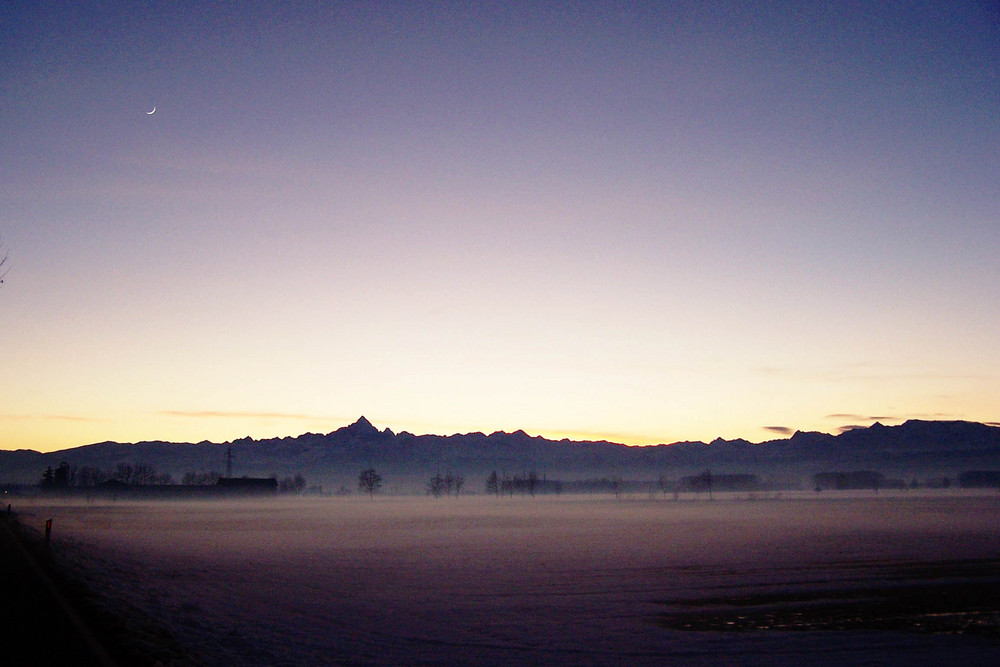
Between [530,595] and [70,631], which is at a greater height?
[70,631]

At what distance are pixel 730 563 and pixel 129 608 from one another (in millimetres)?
28315

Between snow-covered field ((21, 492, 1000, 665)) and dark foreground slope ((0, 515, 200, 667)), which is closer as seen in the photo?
dark foreground slope ((0, 515, 200, 667))

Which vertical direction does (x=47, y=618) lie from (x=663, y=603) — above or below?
above

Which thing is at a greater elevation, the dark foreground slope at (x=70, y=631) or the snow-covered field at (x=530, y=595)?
the dark foreground slope at (x=70, y=631)

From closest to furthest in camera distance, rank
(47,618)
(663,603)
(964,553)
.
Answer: (47,618) < (663,603) < (964,553)

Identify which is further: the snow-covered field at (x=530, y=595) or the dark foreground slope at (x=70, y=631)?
the snow-covered field at (x=530, y=595)

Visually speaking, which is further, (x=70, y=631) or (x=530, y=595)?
(x=530, y=595)

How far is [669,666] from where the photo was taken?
1677cm

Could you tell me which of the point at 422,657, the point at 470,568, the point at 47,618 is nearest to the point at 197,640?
the point at 47,618

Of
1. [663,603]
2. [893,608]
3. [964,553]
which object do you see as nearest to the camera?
[893,608]

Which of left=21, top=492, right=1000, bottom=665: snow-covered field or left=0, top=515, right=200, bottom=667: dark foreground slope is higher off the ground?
left=0, top=515, right=200, bottom=667: dark foreground slope

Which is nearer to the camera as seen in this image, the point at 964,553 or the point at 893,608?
the point at 893,608

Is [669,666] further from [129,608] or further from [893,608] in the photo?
[129,608]

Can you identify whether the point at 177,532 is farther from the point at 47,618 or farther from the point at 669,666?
the point at 669,666
